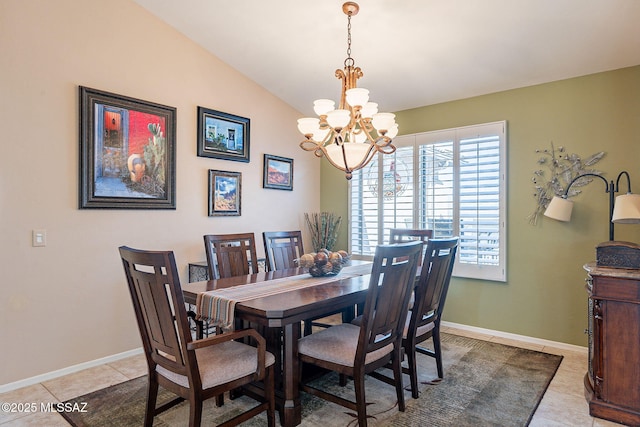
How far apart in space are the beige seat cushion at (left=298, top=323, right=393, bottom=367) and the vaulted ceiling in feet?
8.06

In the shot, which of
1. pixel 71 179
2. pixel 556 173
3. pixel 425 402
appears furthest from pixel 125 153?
pixel 556 173

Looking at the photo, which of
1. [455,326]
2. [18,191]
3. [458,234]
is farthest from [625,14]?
[18,191]

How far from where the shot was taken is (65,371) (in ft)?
10.2

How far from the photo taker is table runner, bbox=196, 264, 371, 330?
218 cm

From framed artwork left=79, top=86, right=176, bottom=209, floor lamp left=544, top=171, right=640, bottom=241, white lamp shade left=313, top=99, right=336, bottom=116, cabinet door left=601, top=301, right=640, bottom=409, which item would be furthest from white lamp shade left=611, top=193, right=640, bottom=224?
framed artwork left=79, top=86, right=176, bottom=209

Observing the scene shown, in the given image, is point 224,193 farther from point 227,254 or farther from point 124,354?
point 124,354

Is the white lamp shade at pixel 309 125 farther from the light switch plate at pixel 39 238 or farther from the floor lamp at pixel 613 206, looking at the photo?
the floor lamp at pixel 613 206

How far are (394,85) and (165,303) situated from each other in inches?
133

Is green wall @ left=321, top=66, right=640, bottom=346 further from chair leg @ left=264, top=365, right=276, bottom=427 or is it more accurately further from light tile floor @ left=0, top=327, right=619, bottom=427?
chair leg @ left=264, top=365, right=276, bottom=427

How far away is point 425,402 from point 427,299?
0.68 m

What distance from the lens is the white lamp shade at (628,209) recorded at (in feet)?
9.26

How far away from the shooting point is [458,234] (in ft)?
13.8

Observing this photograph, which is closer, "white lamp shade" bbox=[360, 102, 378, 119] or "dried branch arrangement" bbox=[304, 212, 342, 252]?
"white lamp shade" bbox=[360, 102, 378, 119]

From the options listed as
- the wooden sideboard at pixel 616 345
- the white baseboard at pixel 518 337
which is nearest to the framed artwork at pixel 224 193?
the white baseboard at pixel 518 337
